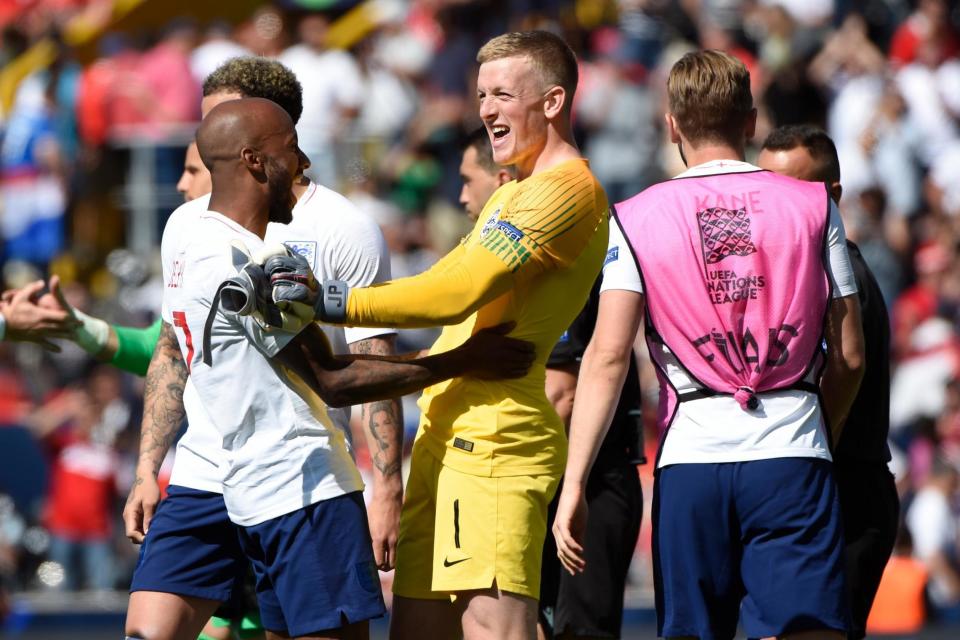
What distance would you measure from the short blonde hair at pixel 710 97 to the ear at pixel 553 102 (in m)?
0.34

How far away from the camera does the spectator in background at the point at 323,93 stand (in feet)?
47.4

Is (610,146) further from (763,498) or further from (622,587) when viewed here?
(763,498)

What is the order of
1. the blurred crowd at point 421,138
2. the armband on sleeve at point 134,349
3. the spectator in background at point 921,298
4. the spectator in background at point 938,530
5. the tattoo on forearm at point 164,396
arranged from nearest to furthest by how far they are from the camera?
1. the tattoo on forearm at point 164,396
2. the armband on sleeve at point 134,349
3. the spectator in background at point 938,530
4. the blurred crowd at point 421,138
5. the spectator in background at point 921,298

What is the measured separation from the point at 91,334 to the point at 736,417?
259cm

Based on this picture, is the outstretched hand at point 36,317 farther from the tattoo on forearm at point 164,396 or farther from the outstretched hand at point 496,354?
the outstretched hand at point 496,354

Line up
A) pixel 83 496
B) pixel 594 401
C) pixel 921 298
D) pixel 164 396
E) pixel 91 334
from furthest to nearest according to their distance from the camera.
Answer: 1. pixel 921 298
2. pixel 83 496
3. pixel 91 334
4. pixel 164 396
5. pixel 594 401

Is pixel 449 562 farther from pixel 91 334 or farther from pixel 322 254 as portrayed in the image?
pixel 91 334

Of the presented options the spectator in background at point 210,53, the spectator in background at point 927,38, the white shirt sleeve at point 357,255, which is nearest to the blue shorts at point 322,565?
the white shirt sleeve at point 357,255

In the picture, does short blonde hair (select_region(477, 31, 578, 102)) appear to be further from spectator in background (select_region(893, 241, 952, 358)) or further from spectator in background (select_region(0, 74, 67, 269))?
spectator in background (select_region(0, 74, 67, 269))

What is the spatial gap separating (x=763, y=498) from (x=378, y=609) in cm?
117

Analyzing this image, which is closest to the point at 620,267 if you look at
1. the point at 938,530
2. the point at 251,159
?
the point at 251,159

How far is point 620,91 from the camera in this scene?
46.7ft

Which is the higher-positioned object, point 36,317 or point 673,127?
point 673,127

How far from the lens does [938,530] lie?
1151cm
